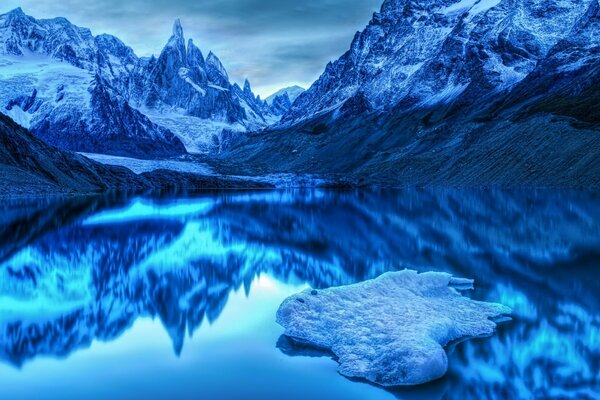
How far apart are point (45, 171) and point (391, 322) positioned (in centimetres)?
10466

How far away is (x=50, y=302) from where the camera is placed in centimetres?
2309

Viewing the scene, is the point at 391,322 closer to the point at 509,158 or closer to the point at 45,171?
the point at 45,171

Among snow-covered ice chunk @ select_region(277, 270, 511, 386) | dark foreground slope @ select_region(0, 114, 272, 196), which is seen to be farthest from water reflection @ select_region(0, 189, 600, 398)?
dark foreground slope @ select_region(0, 114, 272, 196)

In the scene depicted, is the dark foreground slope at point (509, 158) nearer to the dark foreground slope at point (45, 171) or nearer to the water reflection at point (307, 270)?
the water reflection at point (307, 270)

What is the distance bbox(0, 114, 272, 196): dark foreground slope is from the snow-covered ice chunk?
78.7 m

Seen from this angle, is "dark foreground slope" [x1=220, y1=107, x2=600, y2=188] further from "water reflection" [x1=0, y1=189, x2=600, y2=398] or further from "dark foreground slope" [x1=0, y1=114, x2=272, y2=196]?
"dark foreground slope" [x1=0, y1=114, x2=272, y2=196]

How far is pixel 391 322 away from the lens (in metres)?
19.0

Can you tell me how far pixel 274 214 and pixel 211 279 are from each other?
40.7 meters

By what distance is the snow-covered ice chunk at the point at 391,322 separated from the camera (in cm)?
1530

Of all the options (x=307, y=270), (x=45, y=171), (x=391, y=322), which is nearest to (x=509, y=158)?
(x=45, y=171)

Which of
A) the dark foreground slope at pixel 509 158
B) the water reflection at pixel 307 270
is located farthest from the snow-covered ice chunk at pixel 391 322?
the dark foreground slope at pixel 509 158

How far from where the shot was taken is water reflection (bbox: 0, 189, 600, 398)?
16688mm

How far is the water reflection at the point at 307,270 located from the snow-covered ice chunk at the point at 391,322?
803 millimetres

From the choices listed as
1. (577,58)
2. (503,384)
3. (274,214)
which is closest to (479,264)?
(503,384)
